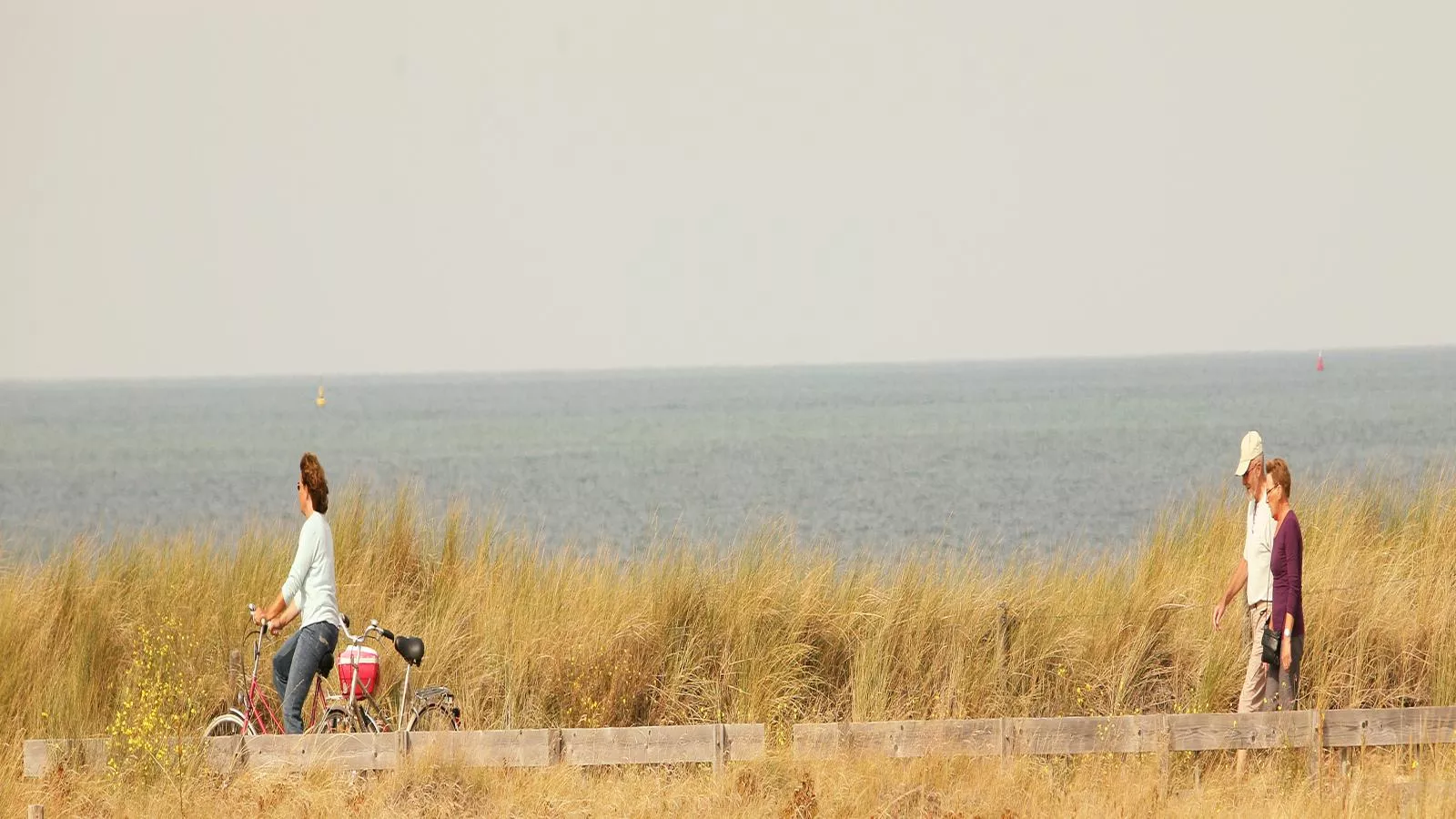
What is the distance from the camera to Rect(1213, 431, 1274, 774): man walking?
1066cm

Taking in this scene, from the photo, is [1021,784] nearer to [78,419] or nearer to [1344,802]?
[1344,802]

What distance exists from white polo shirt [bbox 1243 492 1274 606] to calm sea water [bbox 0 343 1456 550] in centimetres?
657

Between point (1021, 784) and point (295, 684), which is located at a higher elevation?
point (295, 684)

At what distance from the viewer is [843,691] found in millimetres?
Answer: 13273

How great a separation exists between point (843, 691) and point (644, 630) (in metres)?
1.69

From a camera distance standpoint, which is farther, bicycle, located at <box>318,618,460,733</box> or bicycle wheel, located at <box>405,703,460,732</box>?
bicycle wheel, located at <box>405,703,460,732</box>

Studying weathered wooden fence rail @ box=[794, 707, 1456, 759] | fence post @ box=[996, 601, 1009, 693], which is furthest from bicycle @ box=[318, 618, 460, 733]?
fence post @ box=[996, 601, 1009, 693]

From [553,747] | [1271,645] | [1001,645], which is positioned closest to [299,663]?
[553,747]

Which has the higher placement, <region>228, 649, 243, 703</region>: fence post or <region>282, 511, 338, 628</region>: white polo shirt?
<region>282, 511, 338, 628</region>: white polo shirt

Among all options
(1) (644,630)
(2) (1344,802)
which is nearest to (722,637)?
(1) (644,630)

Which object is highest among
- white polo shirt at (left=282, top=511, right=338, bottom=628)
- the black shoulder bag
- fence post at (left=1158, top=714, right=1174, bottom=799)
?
white polo shirt at (left=282, top=511, right=338, bottom=628)

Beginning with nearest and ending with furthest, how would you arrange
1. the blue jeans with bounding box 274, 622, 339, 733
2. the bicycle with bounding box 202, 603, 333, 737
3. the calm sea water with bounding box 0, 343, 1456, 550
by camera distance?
the blue jeans with bounding box 274, 622, 339, 733, the bicycle with bounding box 202, 603, 333, 737, the calm sea water with bounding box 0, 343, 1456, 550

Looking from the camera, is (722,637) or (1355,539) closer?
(722,637)

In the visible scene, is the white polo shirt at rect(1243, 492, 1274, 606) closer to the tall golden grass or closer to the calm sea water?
the tall golden grass
